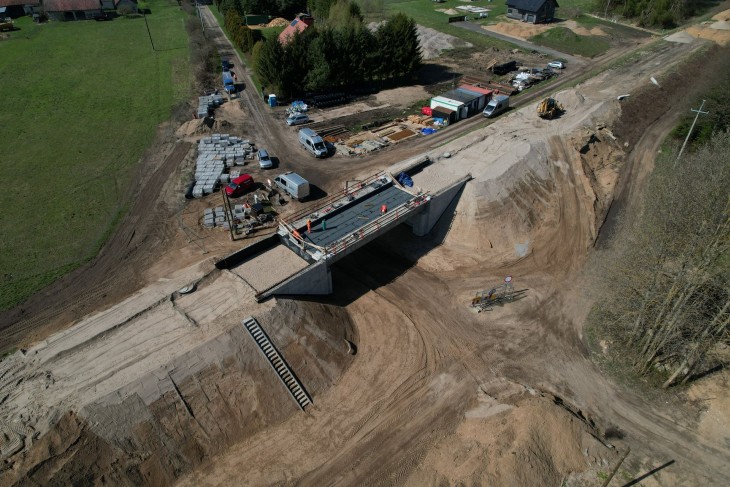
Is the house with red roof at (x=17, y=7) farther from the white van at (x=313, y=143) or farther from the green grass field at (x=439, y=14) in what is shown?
the white van at (x=313, y=143)

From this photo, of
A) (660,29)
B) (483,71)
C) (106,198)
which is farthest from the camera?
(660,29)

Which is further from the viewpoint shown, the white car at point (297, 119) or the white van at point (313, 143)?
the white car at point (297, 119)

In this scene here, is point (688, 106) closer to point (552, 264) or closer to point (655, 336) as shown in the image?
point (552, 264)

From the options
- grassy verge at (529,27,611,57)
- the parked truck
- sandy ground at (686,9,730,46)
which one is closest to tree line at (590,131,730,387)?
the parked truck

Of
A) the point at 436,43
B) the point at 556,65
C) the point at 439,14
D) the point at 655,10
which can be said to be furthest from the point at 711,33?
the point at 439,14

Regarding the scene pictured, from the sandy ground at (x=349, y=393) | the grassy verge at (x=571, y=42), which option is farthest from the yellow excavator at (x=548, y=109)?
the grassy verge at (x=571, y=42)

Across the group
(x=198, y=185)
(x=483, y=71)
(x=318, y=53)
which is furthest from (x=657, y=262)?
(x=483, y=71)
